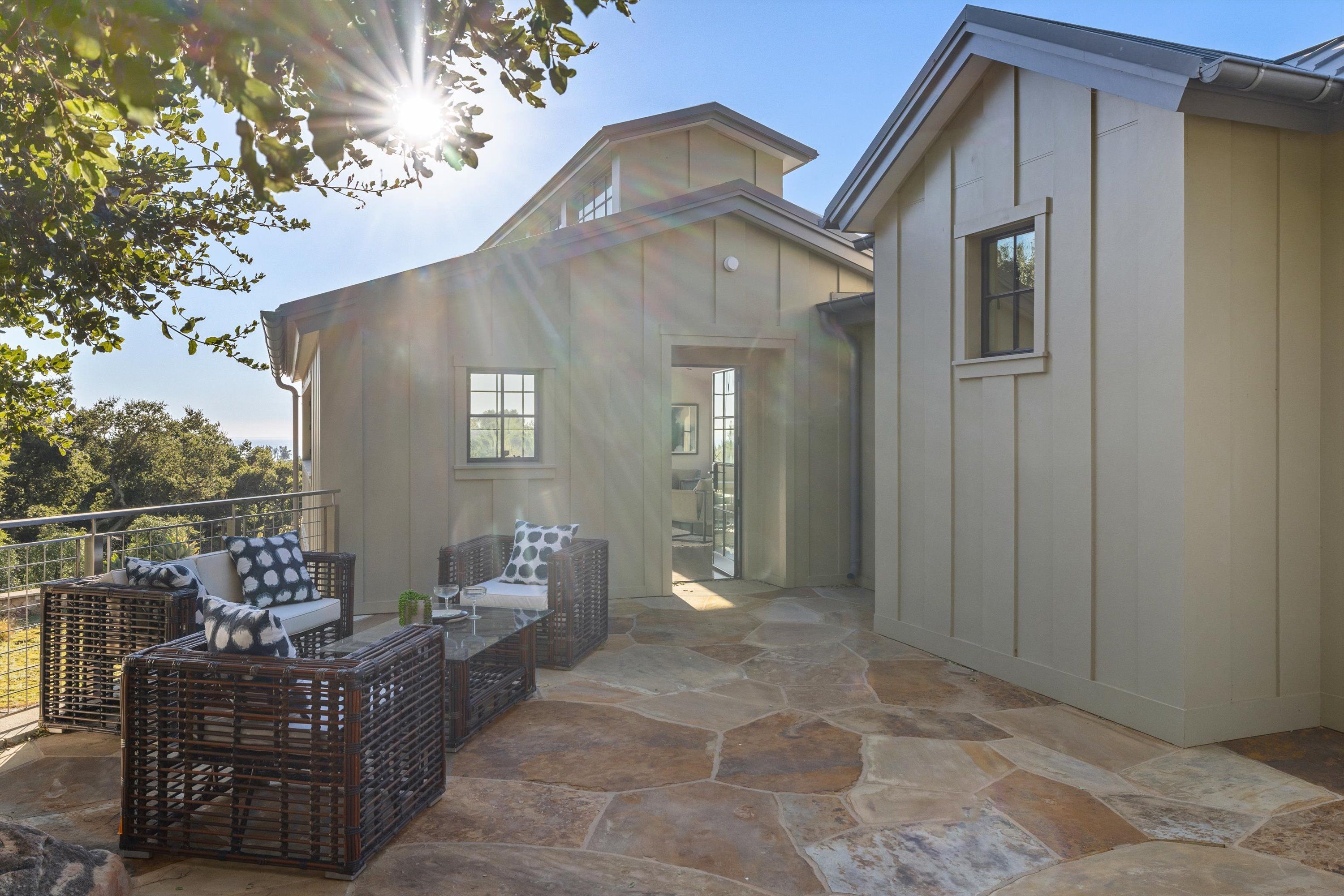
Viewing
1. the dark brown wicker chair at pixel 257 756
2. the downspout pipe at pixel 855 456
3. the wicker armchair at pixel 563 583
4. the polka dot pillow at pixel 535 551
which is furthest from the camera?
the downspout pipe at pixel 855 456

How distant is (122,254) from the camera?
3445 millimetres

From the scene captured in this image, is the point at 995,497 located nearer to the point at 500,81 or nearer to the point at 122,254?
the point at 500,81

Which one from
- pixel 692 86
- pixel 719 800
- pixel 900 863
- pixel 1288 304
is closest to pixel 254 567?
pixel 719 800

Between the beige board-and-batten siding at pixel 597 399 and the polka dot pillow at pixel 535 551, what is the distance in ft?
4.38

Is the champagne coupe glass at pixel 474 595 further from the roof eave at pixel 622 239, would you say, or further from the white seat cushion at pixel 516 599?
the roof eave at pixel 622 239

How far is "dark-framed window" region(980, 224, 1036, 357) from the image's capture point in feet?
16.7

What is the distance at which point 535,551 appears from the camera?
5957 millimetres

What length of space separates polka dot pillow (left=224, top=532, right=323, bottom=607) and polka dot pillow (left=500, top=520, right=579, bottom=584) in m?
1.33

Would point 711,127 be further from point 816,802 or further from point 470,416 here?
point 816,802

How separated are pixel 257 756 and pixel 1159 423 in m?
4.22

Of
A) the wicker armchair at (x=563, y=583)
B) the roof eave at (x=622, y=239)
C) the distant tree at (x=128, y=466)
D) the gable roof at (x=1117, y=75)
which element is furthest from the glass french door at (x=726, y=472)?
the distant tree at (x=128, y=466)

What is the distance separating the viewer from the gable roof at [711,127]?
10.3 m

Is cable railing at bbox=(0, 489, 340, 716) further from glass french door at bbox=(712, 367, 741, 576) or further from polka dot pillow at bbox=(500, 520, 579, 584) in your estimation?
glass french door at bbox=(712, 367, 741, 576)

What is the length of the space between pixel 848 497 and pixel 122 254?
6.49 m
